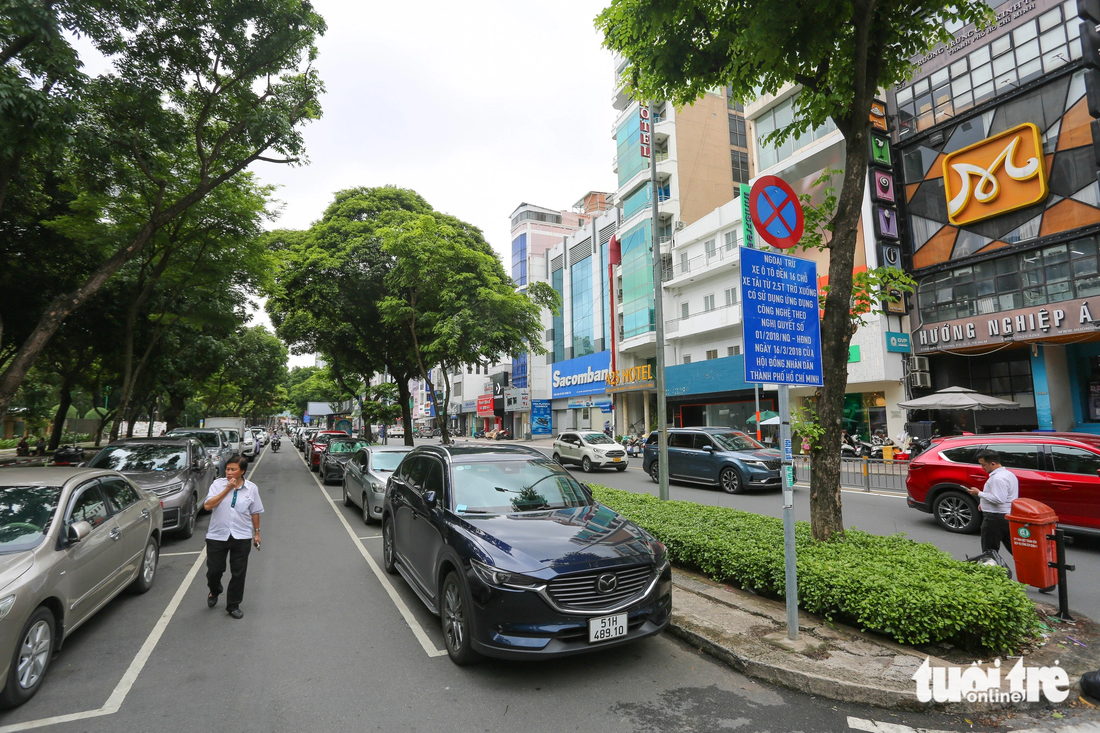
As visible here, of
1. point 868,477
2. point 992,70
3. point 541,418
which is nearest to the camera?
point 868,477

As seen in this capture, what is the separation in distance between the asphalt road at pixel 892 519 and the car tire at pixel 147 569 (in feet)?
31.9

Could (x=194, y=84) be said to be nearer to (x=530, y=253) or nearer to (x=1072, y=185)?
(x=1072, y=185)

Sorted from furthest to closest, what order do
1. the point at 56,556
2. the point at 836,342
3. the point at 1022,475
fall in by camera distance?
1. the point at 1022,475
2. the point at 836,342
3. the point at 56,556

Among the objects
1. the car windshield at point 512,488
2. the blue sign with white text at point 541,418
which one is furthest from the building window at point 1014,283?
the blue sign with white text at point 541,418

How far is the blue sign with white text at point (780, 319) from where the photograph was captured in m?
4.31

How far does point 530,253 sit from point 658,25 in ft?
170

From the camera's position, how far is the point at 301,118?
1234cm

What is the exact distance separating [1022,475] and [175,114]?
55.7ft

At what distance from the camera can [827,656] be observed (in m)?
4.09

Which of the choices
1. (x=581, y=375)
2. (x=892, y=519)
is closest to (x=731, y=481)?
(x=892, y=519)

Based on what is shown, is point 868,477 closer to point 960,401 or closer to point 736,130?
point 960,401

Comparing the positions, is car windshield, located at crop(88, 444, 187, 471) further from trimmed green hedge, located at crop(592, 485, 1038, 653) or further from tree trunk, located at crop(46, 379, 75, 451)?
tree trunk, located at crop(46, 379, 75, 451)

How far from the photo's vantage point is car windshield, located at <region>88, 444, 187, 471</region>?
29.9 feet

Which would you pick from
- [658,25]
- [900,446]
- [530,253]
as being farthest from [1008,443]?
→ [530,253]
